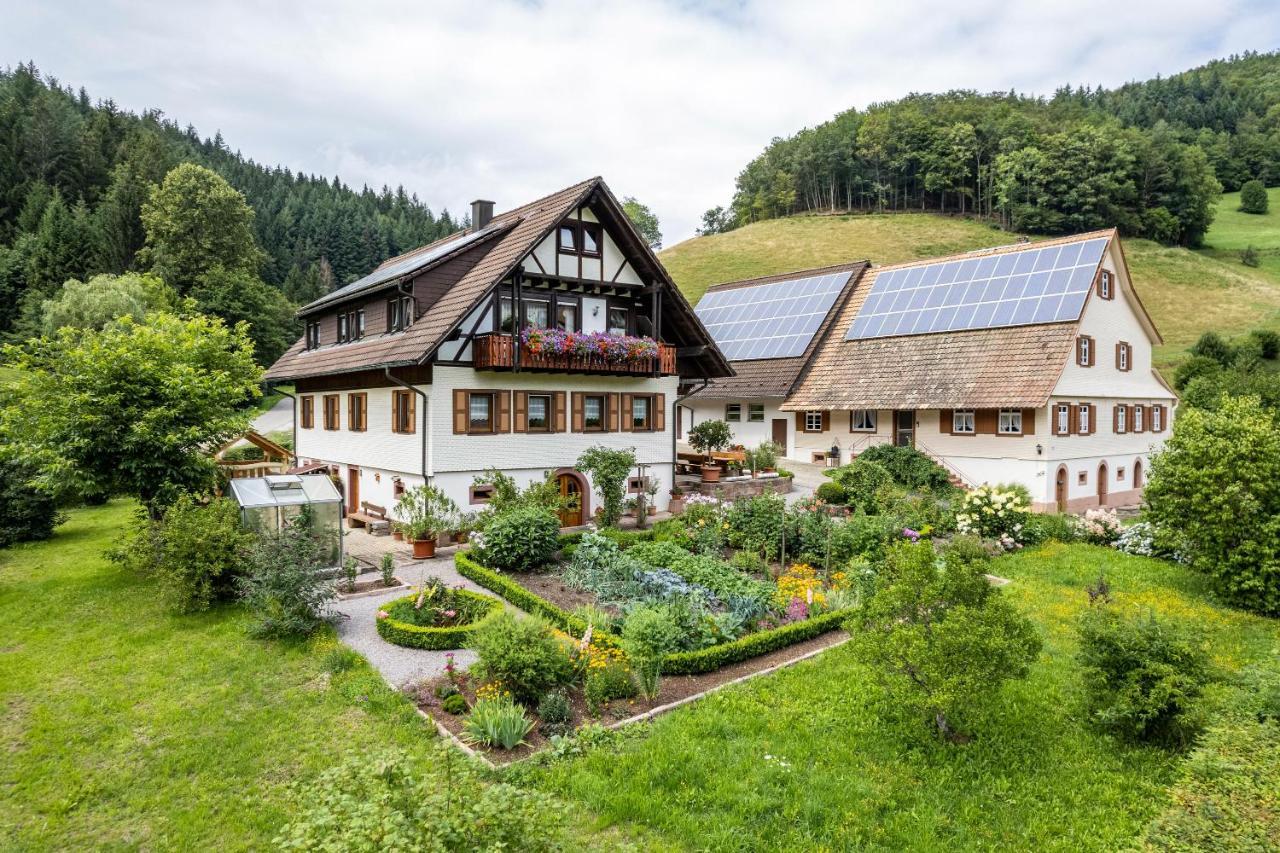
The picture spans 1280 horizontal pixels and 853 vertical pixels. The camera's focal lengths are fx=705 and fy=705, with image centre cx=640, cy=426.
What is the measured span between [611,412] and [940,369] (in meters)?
14.4

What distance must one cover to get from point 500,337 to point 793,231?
7569cm

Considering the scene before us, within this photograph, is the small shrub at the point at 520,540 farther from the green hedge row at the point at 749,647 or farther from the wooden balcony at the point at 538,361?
the green hedge row at the point at 749,647

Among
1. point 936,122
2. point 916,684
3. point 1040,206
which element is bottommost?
point 916,684

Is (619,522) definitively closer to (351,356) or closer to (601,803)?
(351,356)

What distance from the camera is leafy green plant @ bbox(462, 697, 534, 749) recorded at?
27.0ft

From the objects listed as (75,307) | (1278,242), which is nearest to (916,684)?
(75,307)

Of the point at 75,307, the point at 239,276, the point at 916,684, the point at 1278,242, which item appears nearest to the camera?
the point at 916,684

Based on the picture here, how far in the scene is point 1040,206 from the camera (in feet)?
257

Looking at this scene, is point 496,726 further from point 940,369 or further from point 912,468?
point 940,369

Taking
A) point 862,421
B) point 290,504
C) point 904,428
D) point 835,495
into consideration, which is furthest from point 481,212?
point 904,428

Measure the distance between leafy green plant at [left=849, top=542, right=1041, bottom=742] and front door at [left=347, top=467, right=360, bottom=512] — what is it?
63.2 ft

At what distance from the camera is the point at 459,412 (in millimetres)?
19188

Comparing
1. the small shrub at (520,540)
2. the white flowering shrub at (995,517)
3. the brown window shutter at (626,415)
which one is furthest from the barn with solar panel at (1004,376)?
the small shrub at (520,540)

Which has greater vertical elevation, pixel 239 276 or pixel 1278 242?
pixel 1278 242
